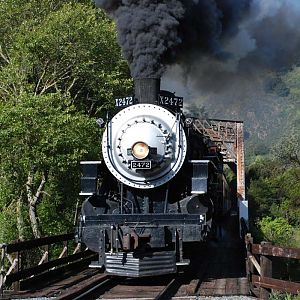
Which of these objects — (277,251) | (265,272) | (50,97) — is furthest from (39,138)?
(277,251)

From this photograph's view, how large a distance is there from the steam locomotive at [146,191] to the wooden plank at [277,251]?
46.5 inches

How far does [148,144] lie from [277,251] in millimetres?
2882

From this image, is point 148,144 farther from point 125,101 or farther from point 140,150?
point 125,101

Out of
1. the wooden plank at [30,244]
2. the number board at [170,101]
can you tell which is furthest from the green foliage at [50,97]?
the number board at [170,101]

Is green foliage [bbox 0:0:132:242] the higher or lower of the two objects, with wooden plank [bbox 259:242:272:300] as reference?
higher

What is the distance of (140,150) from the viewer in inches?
348

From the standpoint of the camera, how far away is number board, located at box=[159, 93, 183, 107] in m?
9.38

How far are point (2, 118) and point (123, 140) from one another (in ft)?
13.3

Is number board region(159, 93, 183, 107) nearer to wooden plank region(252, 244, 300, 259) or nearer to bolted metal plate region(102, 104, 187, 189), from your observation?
bolted metal plate region(102, 104, 187, 189)

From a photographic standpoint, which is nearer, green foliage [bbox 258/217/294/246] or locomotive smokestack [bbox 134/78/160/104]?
locomotive smokestack [bbox 134/78/160/104]

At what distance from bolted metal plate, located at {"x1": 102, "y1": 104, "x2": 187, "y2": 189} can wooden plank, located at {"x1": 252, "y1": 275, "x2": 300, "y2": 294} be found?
2.44m

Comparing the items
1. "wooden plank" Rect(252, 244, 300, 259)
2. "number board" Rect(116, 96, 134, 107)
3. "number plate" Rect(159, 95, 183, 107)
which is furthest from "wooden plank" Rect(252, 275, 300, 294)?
"number board" Rect(116, 96, 134, 107)

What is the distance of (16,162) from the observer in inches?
500

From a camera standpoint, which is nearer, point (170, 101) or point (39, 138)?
point (170, 101)
